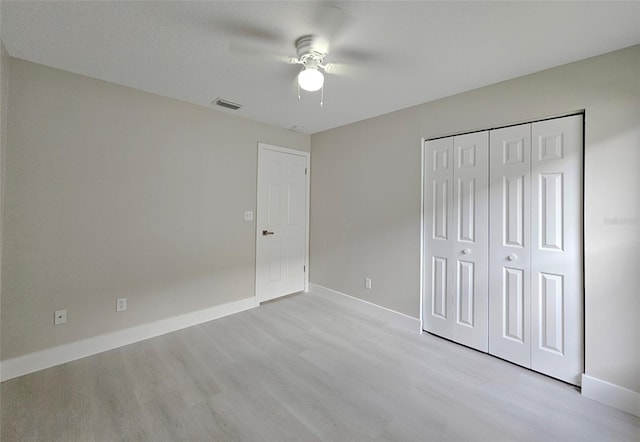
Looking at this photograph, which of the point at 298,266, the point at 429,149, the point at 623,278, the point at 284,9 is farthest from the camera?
the point at 298,266

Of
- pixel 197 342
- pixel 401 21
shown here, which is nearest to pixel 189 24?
pixel 401 21

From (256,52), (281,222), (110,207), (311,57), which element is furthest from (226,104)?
(281,222)

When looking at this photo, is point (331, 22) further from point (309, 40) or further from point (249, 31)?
point (249, 31)

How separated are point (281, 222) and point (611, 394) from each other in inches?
136

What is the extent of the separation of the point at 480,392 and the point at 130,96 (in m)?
3.92

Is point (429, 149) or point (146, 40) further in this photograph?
point (429, 149)

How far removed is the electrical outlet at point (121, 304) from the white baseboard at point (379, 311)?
7.79 feet

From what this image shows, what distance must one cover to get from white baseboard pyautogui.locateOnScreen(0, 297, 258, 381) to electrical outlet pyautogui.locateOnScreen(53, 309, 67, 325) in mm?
202

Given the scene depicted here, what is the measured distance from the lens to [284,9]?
1533 mm

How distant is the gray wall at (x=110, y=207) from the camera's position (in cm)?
207

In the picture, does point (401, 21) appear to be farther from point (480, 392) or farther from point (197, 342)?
point (197, 342)

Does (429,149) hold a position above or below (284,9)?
below

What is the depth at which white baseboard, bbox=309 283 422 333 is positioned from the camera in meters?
2.93

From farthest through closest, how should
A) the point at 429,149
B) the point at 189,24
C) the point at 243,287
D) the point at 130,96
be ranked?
the point at 243,287, the point at 429,149, the point at 130,96, the point at 189,24
